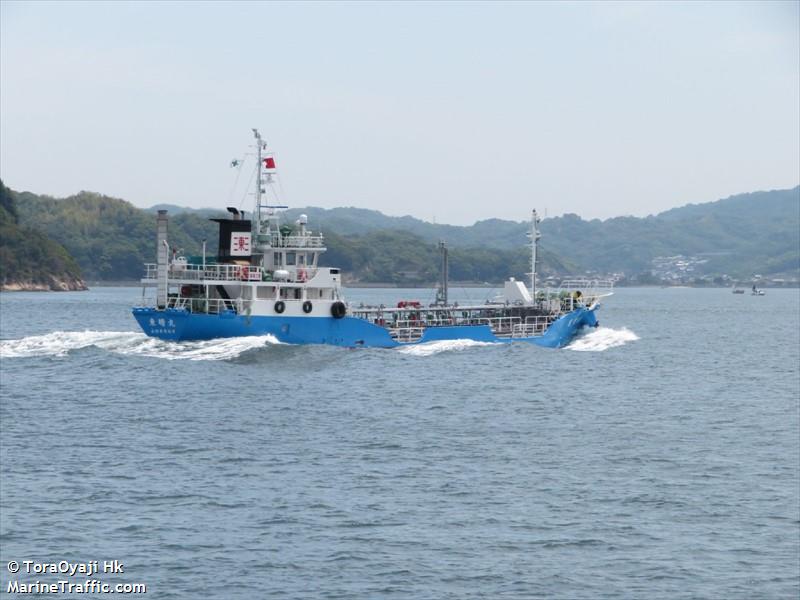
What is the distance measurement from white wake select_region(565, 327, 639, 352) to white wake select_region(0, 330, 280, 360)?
2539 cm

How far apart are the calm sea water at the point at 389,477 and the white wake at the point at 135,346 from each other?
0.29 meters

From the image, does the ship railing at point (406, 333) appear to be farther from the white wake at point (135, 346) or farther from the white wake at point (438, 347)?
the white wake at point (135, 346)

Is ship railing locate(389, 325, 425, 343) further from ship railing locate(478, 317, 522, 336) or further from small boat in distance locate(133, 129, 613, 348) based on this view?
ship railing locate(478, 317, 522, 336)

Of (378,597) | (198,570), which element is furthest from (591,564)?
(198,570)

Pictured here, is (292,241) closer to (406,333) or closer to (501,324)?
(406,333)

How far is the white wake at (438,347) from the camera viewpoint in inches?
2677

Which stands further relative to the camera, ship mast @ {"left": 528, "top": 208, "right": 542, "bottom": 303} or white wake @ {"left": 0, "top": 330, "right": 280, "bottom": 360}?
ship mast @ {"left": 528, "top": 208, "right": 542, "bottom": 303}

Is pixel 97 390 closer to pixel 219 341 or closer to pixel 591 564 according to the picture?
pixel 219 341

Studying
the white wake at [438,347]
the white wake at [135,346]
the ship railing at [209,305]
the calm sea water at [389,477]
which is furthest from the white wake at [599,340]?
the white wake at [135,346]

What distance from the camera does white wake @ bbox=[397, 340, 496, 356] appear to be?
68.0 meters

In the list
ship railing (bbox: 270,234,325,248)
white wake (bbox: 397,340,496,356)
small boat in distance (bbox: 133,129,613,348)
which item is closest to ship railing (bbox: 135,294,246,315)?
small boat in distance (bbox: 133,129,613,348)

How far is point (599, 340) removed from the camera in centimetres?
Answer: 8862

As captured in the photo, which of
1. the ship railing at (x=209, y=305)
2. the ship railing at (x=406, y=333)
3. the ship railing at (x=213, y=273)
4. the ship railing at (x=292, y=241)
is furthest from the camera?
the ship railing at (x=406, y=333)

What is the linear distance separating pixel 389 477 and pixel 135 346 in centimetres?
3432
